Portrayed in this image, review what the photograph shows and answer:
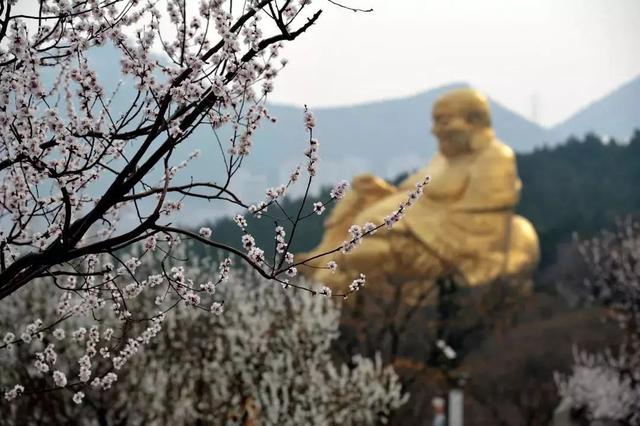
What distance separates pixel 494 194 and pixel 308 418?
431 inches

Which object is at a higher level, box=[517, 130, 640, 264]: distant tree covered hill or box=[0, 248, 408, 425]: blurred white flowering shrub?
box=[517, 130, 640, 264]: distant tree covered hill

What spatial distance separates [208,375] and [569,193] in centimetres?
2209

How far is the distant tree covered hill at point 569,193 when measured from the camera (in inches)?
1091

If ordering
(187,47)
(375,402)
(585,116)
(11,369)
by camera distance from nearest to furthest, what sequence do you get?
(187,47)
(11,369)
(375,402)
(585,116)

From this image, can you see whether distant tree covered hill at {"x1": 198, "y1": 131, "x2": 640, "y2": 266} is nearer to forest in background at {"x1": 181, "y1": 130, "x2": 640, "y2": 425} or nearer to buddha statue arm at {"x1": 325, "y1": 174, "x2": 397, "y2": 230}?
buddha statue arm at {"x1": 325, "y1": 174, "x2": 397, "y2": 230}

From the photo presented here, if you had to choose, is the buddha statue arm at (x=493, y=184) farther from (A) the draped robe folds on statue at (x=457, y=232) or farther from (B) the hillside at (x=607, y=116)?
(B) the hillside at (x=607, y=116)

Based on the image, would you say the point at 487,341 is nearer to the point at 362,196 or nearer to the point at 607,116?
the point at 362,196

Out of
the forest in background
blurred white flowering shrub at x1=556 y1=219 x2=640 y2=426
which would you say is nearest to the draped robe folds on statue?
the forest in background

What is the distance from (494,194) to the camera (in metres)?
21.2

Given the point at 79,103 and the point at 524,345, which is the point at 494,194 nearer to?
the point at 524,345

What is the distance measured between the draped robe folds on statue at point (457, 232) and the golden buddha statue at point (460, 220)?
2 centimetres

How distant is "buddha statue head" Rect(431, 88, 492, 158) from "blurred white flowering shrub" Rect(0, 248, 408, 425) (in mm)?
9725

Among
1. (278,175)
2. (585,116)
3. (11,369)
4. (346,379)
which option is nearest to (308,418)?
(346,379)

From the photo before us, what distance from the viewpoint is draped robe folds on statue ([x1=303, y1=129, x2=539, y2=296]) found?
65.4ft
